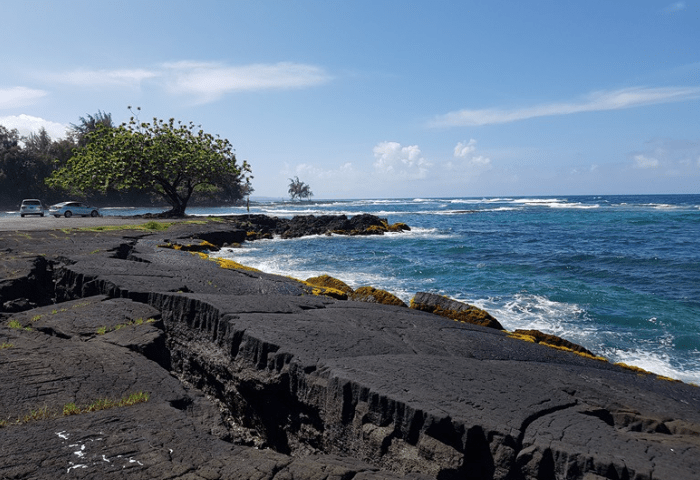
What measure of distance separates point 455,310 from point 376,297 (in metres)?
1.61

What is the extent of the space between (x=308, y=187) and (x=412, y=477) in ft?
418

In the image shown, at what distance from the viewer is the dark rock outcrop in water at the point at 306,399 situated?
10.0ft

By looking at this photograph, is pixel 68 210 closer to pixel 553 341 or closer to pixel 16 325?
pixel 16 325

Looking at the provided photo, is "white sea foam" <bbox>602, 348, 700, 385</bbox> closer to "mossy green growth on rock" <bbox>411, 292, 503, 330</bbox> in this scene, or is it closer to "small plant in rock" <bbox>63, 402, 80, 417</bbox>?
"mossy green growth on rock" <bbox>411, 292, 503, 330</bbox>

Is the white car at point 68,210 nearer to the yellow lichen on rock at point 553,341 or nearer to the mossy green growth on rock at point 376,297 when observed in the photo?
the mossy green growth on rock at point 376,297

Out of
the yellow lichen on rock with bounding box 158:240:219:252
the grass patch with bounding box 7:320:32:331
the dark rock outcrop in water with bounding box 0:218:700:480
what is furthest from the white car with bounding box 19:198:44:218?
the grass patch with bounding box 7:320:32:331

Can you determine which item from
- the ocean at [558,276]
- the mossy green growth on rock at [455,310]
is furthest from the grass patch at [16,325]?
the ocean at [558,276]

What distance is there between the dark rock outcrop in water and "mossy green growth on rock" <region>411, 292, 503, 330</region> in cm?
136

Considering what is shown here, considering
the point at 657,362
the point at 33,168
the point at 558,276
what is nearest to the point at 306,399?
the point at 657,362

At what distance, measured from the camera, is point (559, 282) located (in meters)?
15.9

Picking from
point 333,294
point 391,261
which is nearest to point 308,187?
point 391,261

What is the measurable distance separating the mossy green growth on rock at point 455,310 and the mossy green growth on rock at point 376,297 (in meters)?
0.40

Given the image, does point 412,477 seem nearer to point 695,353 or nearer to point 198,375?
point 198,375

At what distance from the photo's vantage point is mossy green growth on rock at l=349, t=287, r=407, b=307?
9305 mm
